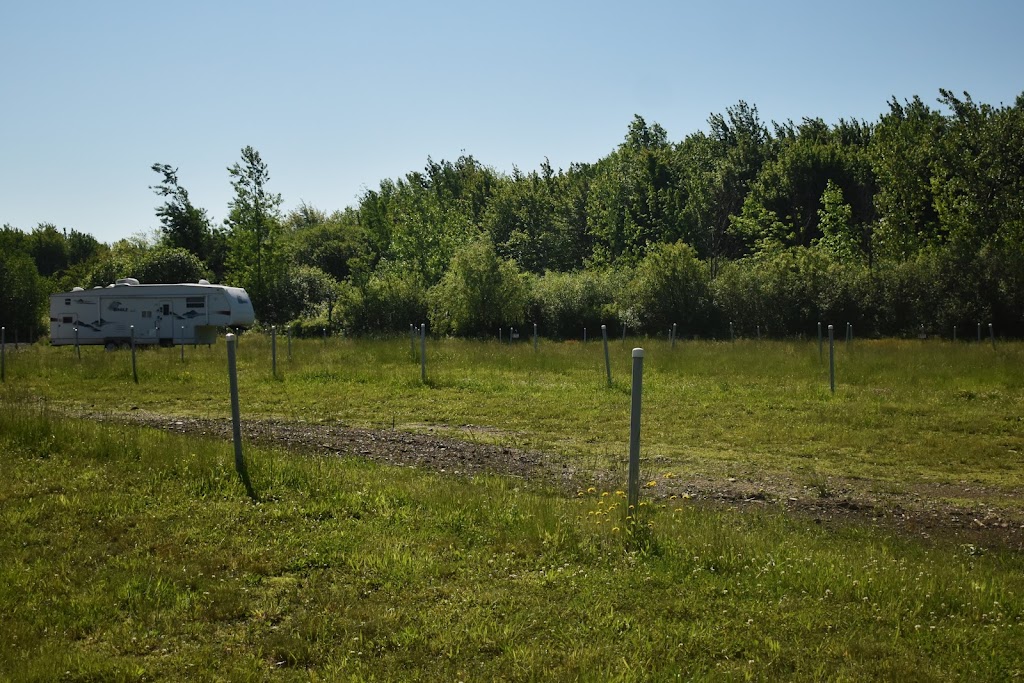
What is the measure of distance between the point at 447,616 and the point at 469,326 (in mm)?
39147

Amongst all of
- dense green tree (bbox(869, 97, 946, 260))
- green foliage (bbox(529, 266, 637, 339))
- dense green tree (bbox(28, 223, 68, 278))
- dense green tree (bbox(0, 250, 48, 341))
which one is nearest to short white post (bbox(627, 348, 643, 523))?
green foliage (bbox(529, 266, 637, 339))

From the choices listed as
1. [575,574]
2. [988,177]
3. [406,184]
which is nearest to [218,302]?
[575,574]

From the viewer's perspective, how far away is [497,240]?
7400cm

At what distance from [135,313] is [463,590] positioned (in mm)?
36371

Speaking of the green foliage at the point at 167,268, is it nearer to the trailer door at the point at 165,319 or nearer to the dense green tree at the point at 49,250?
the trailer door at the point at 165,319

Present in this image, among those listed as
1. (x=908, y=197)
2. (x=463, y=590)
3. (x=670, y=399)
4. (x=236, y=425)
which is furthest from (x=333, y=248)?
(x=463, y=590)

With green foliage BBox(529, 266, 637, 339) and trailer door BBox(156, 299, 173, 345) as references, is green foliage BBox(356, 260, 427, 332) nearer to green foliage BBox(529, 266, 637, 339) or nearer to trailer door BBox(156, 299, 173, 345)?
green foliage BBox(529, 266, 637, 339)

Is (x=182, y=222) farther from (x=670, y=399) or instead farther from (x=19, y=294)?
(x=670, y=399)

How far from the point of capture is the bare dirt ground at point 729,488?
27.3 feet

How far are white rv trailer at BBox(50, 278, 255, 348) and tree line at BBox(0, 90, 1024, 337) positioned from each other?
36.9 feet

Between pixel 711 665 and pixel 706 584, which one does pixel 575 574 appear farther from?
pixel 711 665

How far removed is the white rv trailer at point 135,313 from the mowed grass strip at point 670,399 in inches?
399

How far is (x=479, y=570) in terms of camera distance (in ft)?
20.4

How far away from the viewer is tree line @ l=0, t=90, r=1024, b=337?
41031 mm
